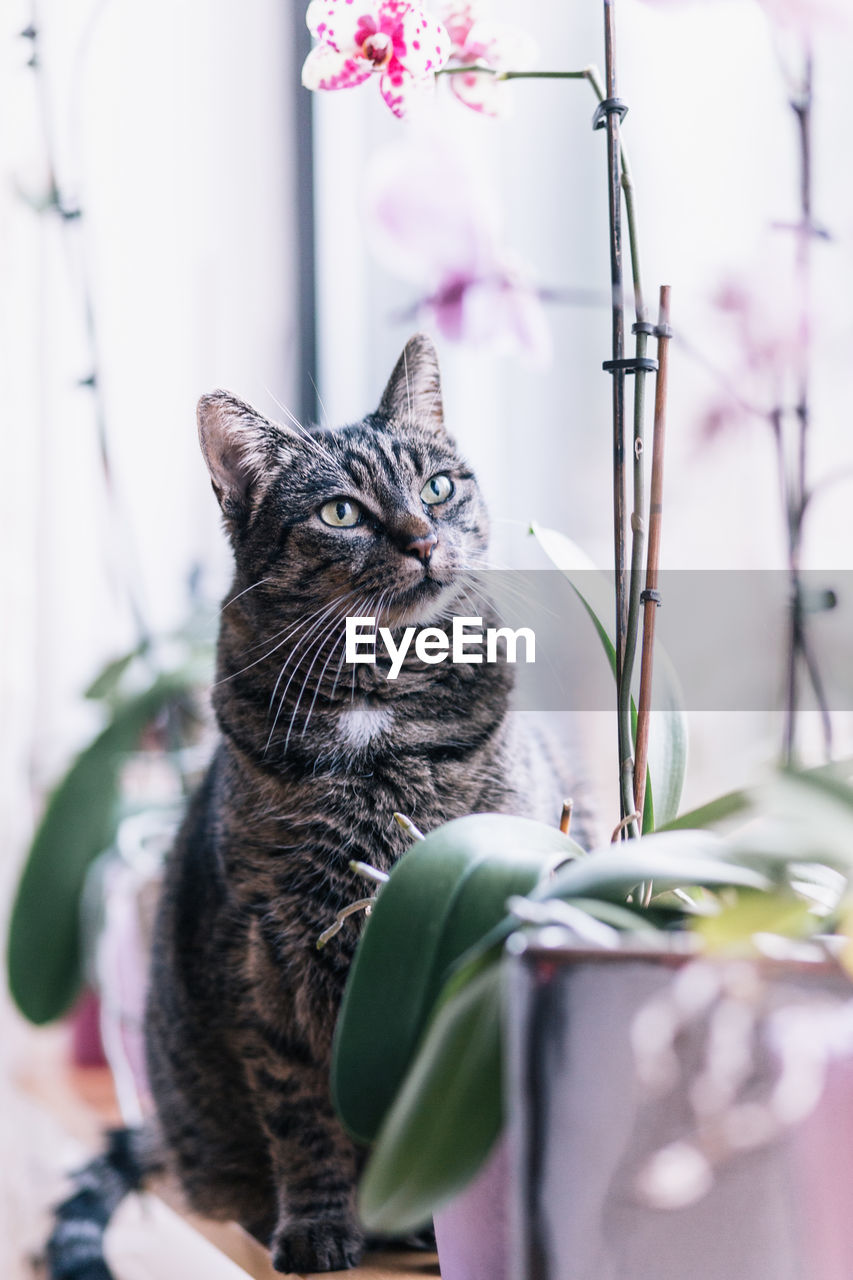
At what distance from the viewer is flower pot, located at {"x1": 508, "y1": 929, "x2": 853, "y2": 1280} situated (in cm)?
41

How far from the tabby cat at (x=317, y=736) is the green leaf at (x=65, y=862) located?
1.21ft

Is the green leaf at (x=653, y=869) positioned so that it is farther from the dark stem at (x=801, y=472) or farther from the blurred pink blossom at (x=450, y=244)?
the blurred pink blossom at (x=450, y=244)

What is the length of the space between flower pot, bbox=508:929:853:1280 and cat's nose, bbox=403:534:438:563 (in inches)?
14.2

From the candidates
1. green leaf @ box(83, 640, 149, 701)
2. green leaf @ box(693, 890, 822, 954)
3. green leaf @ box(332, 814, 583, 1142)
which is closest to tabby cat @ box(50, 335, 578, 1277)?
green leaf @ box(332, 814, 583, 1142)

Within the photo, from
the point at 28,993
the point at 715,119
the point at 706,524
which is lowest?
the point at 28,993

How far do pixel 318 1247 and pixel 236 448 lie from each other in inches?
20.6

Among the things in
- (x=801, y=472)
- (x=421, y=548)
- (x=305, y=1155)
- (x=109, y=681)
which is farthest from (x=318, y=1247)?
(x=109, y=681)

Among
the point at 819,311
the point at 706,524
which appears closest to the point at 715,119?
the point at 706,524

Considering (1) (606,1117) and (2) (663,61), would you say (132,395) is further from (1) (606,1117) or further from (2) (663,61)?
(1) (606,1117)

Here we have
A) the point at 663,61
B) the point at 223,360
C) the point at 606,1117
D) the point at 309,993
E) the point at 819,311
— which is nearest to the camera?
the point at 606,1117

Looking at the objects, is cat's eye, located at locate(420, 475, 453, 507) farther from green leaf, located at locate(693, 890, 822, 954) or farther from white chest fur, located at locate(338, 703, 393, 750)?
green leaf, located at locate(693, 890, 822, 954)

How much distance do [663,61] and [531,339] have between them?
56 centimetres

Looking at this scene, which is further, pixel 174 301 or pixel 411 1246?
pixel 174 301

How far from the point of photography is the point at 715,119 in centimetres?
113
